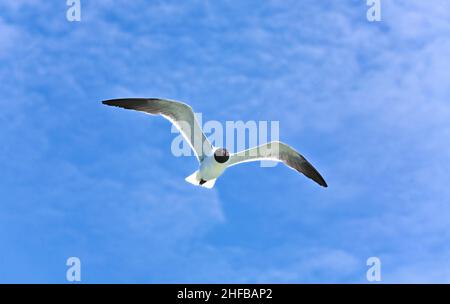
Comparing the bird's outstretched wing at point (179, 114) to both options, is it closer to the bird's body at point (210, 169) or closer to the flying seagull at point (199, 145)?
the flying seagull at point (199, 145)

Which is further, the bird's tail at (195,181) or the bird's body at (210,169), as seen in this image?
the bird's tail at (195,181)

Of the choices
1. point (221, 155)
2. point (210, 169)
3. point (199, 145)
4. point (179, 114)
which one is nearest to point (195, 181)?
point (210, 169)

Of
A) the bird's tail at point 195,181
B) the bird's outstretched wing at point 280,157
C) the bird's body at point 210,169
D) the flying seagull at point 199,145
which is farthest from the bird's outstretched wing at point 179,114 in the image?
the bird's outstretched wing at point 280,157

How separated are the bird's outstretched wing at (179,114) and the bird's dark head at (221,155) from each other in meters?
0.34

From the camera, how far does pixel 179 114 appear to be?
15508 mm

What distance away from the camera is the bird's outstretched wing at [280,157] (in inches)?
619

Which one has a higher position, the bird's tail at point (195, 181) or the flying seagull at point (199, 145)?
the flying seagull at point (199, 145)

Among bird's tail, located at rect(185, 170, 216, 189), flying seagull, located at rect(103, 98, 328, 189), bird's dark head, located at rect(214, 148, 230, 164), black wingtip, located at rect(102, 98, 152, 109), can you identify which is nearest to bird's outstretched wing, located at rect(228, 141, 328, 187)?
flying seagull, located at rect(103, 98, 328, 189)
